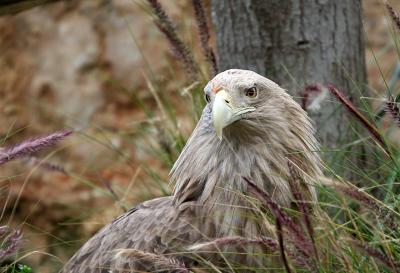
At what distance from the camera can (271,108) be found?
3.67m

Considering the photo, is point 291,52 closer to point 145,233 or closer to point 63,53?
point 145,233

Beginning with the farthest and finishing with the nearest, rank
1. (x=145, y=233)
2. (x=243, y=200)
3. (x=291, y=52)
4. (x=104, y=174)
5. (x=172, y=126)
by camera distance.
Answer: (x=104, y=174) → (x=172, y=126) → (x=291, y=52) → (x=145, y=233) → (x=243, y=200)

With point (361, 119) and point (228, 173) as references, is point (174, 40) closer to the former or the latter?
point (228, 173)

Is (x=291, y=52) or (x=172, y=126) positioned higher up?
(x=291, y=52)

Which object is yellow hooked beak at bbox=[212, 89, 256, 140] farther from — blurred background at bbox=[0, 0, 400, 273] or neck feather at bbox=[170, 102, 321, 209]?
blurred background at bbox=[0, 0, 400, 273]

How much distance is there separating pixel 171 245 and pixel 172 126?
145 cm

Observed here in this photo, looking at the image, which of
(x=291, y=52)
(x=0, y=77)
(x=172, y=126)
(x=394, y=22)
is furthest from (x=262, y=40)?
(x=0, y=77)

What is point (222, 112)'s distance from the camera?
11.1ft

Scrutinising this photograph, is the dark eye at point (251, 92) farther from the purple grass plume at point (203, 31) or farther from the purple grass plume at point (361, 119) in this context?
the purple grass plume at point (203, 31)

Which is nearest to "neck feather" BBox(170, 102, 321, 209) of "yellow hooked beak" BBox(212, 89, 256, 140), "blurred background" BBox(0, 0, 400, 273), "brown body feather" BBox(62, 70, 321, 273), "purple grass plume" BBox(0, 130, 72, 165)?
"brown body feather" BBox(62, 70, 321, 273)

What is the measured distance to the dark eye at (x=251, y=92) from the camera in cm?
357

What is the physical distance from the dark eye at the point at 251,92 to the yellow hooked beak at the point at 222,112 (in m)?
0.11

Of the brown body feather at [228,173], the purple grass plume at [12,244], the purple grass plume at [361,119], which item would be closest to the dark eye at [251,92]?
the brown body feather at [228,173]

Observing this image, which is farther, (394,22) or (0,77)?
(0,77)
